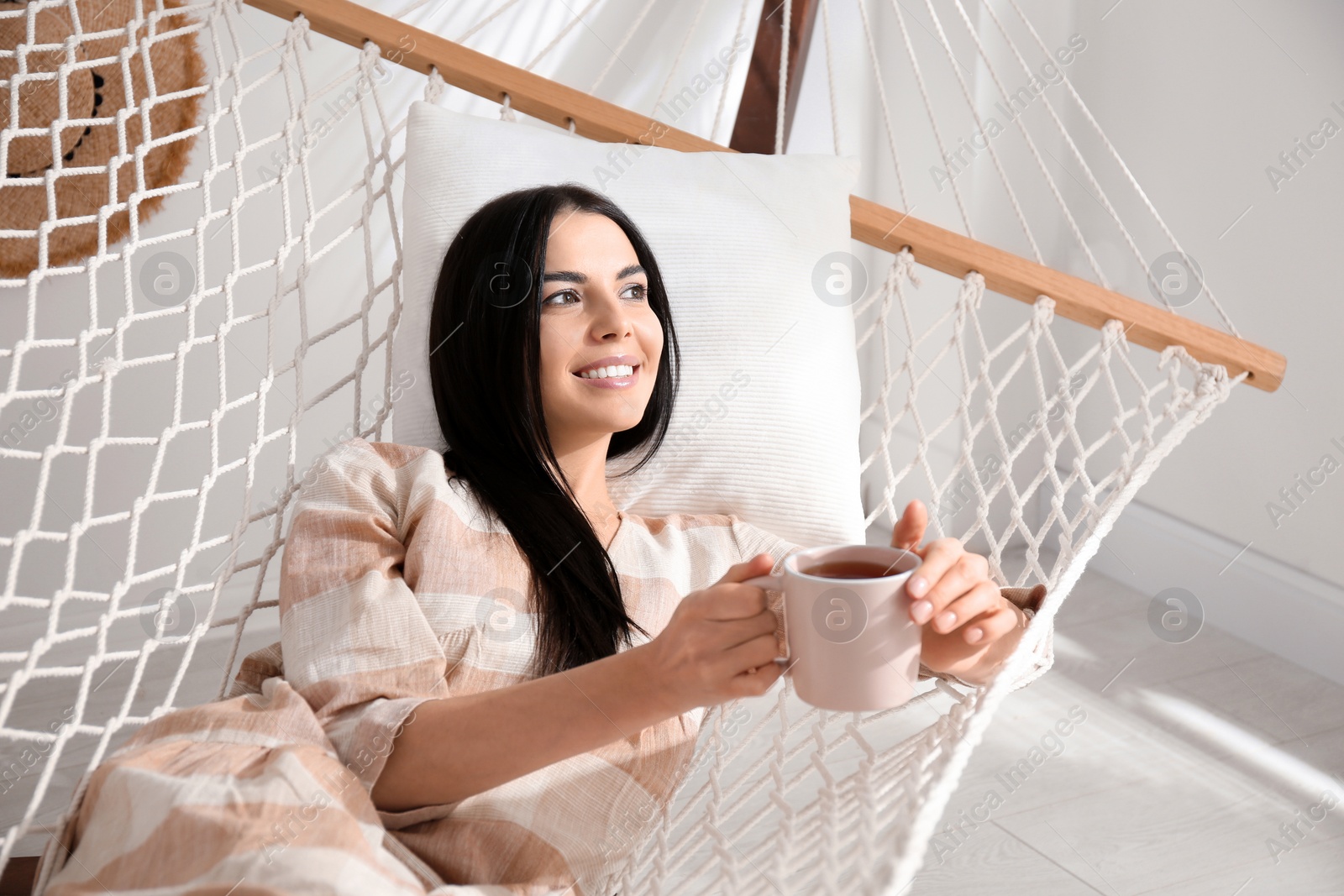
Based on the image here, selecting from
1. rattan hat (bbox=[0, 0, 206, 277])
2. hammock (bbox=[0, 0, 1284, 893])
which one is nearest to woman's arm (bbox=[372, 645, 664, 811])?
hammock (bbox=[0, 0, 1284, 893])

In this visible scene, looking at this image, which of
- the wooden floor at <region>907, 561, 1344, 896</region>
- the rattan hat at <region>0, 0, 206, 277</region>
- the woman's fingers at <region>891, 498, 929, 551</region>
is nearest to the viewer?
the woman's fingers at <region>891, 498, 929, 551</region>

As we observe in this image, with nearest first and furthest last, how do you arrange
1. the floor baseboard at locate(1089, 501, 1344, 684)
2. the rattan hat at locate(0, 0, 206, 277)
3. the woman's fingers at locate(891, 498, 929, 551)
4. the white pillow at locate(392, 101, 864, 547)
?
the woman's fingers at locate(891, 498, 929, 551), the white pillow at locate(392, 101, 864, 547), the rattan hat at locate(0, 0, 206, 277), the floor baseboard at locate(1089, 501, 1344, 684)

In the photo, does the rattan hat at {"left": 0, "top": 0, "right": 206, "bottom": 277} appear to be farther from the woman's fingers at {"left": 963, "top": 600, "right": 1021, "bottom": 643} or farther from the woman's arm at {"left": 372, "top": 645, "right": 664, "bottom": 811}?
the woman's fingers at {"left": 963, "top": 600, "right": 1021, "bottom": 643}

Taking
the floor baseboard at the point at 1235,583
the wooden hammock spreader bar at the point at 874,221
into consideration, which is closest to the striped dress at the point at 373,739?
the wooden hammock spreader bar at the point at 874,221

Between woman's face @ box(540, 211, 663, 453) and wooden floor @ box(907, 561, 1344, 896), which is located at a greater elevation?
woman's face @ box(540, 211, 663, 453)

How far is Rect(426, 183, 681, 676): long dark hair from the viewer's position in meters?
Result: 0.87

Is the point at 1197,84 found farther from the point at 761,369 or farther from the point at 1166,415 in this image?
the point at 761,369

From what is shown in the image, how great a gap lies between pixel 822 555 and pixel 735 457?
0.45 m

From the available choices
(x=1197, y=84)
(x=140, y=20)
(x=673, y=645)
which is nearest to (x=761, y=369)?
(x=673, y=645)

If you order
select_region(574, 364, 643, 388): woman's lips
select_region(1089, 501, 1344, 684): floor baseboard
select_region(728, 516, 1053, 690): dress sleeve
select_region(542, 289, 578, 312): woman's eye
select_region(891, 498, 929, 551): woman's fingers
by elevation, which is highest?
select_region(542, 289, 578, 312): woman's eye

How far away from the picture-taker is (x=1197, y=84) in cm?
183

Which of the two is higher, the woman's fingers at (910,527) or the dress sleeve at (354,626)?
the woman's fingers at (910,527)

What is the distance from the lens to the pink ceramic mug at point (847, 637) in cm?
58

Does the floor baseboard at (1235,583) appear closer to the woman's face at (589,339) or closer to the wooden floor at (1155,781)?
the wooden floor at (1155,781)
